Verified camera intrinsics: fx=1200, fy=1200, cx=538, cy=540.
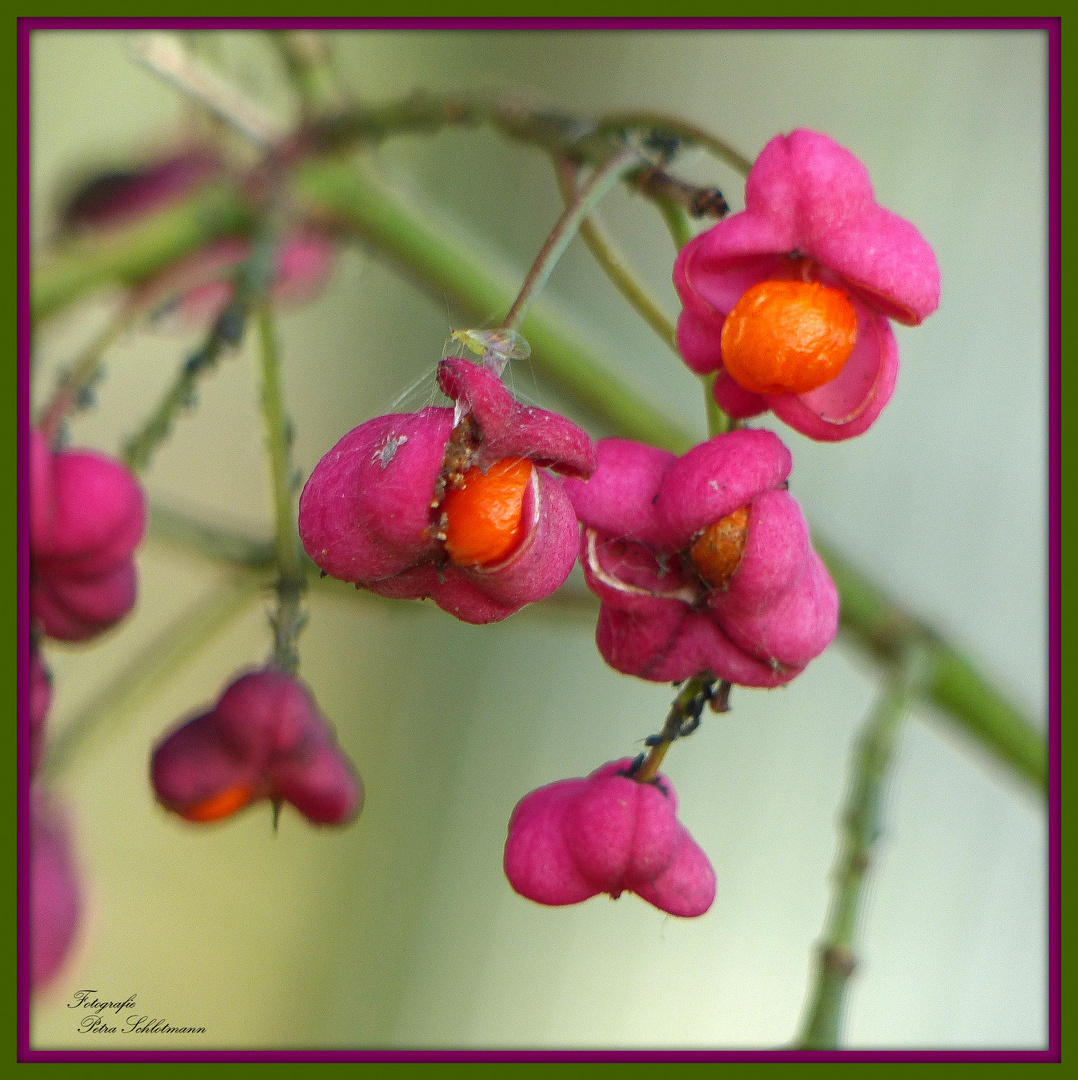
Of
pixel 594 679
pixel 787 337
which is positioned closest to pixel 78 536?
pixel 787 337

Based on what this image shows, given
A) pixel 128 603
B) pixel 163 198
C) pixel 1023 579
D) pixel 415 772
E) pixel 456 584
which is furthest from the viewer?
pixel 415 772

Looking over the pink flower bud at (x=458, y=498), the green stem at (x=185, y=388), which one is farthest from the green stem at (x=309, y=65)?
the pink flower bud at (x=458, y=498)

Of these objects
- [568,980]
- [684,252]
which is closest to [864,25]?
[684,252]

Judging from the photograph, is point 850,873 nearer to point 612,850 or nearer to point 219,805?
point 612,850

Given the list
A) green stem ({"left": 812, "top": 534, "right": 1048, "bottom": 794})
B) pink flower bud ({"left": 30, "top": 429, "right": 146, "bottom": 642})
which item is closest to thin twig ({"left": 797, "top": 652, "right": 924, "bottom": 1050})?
green stem ({"left": 812, "top": 534, "right": 1048, "bottom": 794})

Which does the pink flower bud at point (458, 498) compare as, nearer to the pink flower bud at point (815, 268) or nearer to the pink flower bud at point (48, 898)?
the pink flower bud at point (815, 268)

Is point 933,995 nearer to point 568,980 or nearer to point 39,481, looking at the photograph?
point 568,980
